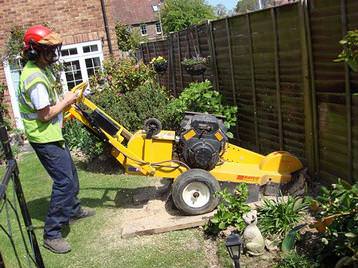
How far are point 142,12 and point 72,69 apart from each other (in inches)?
2021

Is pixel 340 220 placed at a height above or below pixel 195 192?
above

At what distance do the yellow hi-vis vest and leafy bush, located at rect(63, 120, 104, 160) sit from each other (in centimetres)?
270

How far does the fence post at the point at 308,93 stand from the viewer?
5.73m

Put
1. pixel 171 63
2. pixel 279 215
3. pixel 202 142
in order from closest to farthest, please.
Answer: pixel 279 215 < pixel 202 142 < pixel 171 63

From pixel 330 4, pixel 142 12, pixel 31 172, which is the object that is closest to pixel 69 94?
pixel 330 4

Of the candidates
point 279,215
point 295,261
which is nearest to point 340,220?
point 295,261

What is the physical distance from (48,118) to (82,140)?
440cm

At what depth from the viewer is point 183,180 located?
5496 mm

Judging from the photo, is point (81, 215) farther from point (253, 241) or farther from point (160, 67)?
point (160, 67)

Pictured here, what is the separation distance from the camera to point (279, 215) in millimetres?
4871

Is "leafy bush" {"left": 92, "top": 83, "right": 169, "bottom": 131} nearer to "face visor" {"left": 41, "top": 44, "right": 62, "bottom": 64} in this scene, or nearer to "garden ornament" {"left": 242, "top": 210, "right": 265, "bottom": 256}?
"face visor" {"left": 41, "top": 44, "right": 62, "bottom": 64}

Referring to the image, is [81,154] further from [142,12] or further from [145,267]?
[142,12]

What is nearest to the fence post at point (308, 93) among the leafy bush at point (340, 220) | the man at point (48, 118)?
the leafy bush at point (340, 220)

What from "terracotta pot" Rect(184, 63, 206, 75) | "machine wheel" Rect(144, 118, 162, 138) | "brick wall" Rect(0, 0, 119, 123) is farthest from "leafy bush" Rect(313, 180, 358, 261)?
"brick wall" Rect(0, 0, 119, 123)
